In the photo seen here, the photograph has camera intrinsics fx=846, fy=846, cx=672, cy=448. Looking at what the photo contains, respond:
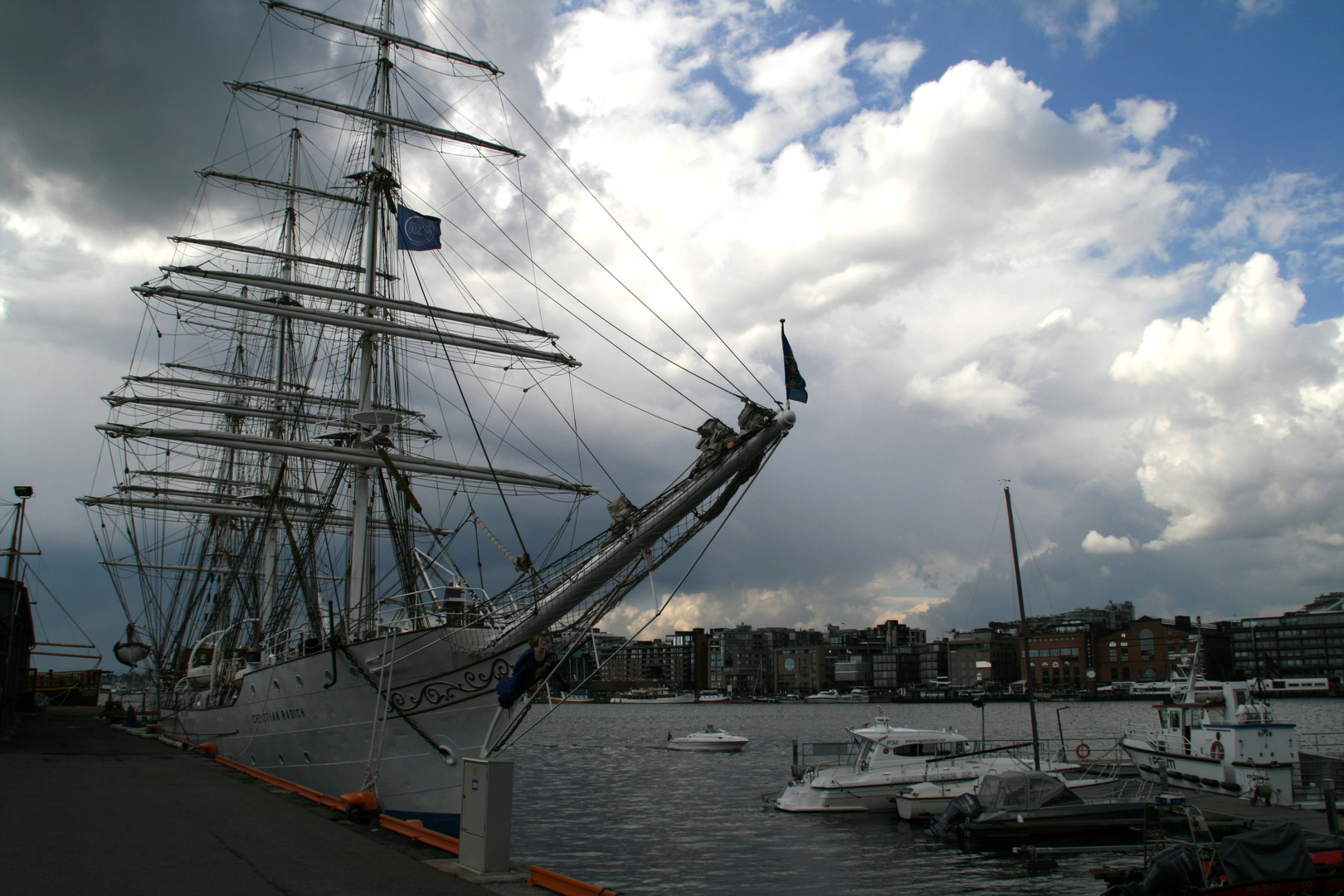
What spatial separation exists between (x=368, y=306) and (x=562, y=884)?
76.1ft

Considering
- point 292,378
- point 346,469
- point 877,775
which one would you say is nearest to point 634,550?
point 346,469

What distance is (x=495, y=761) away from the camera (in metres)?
10.6

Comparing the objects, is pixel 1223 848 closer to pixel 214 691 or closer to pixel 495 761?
pixel 495 761

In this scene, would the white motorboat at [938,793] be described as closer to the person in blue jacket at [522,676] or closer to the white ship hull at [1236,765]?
the white ship hull at [1236,765]

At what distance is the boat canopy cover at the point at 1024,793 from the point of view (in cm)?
2677

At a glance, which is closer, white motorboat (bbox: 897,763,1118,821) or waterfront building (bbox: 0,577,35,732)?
white motorboat (bbox: 897,763,1118,821)

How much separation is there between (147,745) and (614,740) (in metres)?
57.9

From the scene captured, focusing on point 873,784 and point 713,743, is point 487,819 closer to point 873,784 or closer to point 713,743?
point 873,784

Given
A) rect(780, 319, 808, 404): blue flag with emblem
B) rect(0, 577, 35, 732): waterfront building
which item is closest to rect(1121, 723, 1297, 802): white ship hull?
rect(780, 319, 808, 404): blue flag with emblem

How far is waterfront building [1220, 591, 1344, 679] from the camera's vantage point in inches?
7092

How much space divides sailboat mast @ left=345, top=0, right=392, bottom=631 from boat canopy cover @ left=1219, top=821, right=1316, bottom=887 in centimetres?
2028

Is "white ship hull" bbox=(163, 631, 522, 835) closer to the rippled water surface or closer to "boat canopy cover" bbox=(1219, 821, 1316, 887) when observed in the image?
the rippled water surface

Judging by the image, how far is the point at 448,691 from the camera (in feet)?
67.6

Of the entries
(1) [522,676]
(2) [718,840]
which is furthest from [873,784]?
(1) [522,676]
